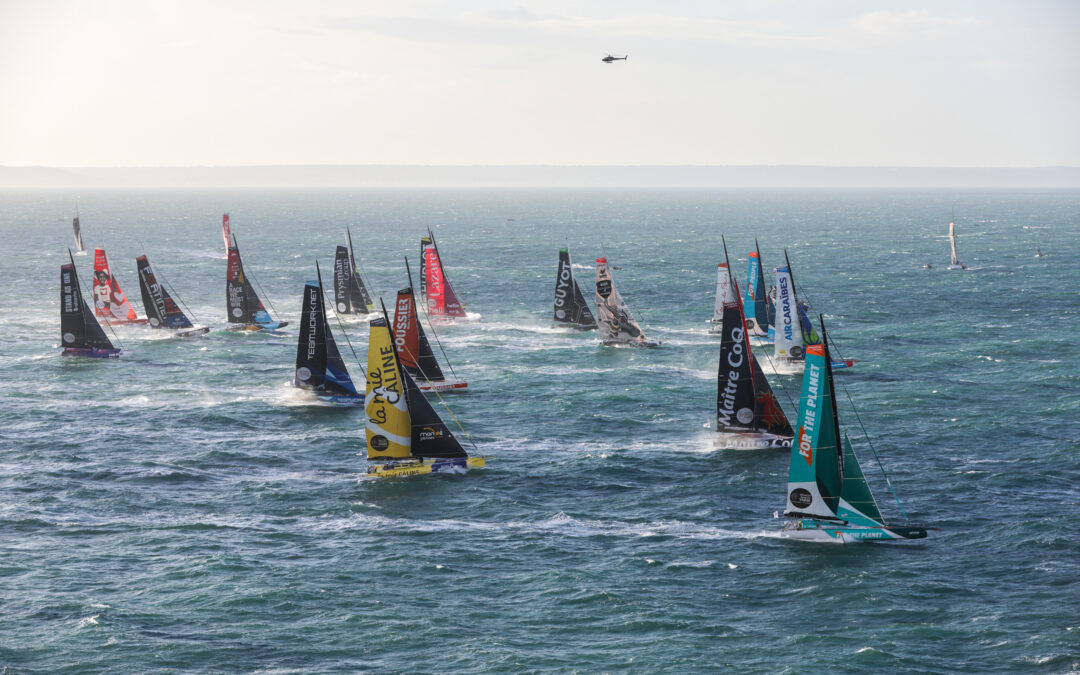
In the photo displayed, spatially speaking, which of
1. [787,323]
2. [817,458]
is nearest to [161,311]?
[787,323]

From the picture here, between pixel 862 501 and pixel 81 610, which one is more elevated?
pixel 862 501

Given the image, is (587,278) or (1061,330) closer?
(1061,330)

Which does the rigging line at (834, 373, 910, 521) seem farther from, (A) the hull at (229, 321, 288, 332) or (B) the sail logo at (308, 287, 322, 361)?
(A) the hull at (229, 321, 288, 332)

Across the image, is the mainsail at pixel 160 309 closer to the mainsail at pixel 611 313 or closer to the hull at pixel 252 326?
the hull at pixel 252 326

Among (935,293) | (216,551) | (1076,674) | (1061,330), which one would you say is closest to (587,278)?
(935,293)

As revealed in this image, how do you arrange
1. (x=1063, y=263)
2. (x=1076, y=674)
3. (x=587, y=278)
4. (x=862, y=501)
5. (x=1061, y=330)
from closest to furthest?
(x=1076, y=674)
(x=862, y=501)
(x=1061, y=330)
(x=587, y=278)
(x=1063, y=263)

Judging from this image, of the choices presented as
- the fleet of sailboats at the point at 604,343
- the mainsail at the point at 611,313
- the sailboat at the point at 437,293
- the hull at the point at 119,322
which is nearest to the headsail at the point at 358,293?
the sailboat at the point at 437,293

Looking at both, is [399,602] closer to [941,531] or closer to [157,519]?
[157,519]
